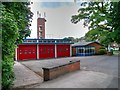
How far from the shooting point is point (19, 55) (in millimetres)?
31219

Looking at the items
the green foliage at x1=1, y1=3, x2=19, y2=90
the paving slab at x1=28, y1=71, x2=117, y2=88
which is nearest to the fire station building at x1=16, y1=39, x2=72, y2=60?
the paving slab at x1=28, y1=71, x2=117, y2=88

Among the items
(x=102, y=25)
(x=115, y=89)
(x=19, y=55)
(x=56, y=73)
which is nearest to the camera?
(x=115, y=89)

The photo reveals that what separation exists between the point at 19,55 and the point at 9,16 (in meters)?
24.0

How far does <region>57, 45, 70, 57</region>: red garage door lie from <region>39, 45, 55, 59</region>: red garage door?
144 cm

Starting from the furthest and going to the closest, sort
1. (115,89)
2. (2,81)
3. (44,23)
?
(44,23)
(115,89)
(2,81)

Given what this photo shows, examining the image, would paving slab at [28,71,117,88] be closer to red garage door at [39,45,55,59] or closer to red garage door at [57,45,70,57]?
red garage door at [39,45,55,59]

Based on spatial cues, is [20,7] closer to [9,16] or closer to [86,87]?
[9,16]

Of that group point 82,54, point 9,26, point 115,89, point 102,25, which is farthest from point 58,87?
point 82,54

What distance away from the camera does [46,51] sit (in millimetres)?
34844

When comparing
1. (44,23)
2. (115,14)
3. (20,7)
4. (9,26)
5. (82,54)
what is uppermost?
(44,23)

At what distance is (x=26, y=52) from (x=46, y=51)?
423cm

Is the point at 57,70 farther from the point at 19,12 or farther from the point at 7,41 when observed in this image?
the point at 7,41

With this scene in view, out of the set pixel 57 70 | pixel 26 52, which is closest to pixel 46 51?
pixel 26 52

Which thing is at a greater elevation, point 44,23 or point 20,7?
point 44,23
